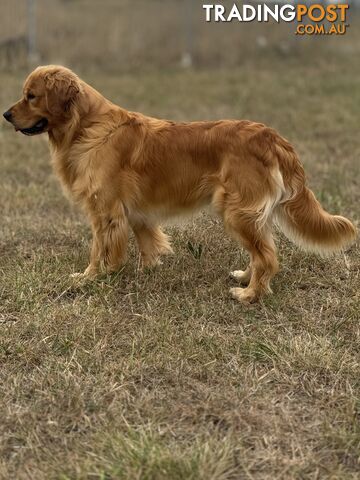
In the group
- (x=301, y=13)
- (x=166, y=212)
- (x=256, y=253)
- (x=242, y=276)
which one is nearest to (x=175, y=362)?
(x=256, y=253)

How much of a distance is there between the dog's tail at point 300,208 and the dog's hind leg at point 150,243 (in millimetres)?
906

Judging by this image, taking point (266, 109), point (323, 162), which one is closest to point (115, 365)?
point (323, 162)

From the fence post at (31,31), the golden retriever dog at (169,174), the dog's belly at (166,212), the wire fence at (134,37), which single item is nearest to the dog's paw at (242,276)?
the golden retriever dog at (169,174)

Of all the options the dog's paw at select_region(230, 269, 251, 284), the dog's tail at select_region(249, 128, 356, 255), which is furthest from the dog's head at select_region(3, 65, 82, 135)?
the dog's paw at select_region(230, 269, 251, 284)

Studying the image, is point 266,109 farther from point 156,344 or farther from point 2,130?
point 156,344

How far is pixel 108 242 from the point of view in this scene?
387 centimetres

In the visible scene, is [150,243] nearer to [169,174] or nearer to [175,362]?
[169,174]

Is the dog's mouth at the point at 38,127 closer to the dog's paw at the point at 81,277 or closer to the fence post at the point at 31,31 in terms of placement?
the dog's paw at the point at 81,277

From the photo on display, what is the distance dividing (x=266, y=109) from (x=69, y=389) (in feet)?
25.5

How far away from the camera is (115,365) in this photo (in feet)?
9.53

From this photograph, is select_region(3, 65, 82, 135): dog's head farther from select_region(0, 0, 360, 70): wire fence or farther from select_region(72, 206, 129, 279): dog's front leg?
select_region(0, 0, 360, 70): wire fence

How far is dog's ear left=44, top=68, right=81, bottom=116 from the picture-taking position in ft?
12.0

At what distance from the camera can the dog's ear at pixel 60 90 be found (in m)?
3.67

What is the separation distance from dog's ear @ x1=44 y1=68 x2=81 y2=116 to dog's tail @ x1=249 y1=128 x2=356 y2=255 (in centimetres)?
117
